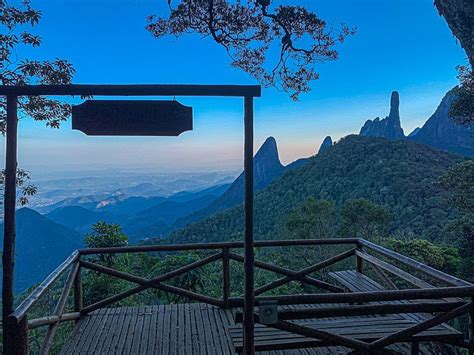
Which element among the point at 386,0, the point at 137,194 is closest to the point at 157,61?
the point at 386,0

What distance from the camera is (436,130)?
42844 millimetres

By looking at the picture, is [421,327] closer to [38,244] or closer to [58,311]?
[58,311]

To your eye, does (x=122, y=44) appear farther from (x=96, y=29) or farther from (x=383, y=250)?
(x=383, y=250)

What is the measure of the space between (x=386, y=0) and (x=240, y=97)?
642cm

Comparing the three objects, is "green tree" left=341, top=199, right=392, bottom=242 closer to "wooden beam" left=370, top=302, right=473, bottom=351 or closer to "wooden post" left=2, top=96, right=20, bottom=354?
"wooden beam" left=370, top=302, right=473, bottom=351

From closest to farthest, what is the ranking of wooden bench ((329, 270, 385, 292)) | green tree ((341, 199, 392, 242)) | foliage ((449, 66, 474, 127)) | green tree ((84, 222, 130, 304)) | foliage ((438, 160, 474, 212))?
wooden bench ((329, 270, 385, 292)), green tree ((84, 222, 130, 304)), foliage ((449, 66, 474, 127)), foliage ((438, 160, 474, 212)), green tree ((341, 199, 392, 242))

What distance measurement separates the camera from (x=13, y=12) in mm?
3908

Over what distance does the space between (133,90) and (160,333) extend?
2088 millimetres

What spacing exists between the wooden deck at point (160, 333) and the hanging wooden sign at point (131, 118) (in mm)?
1676

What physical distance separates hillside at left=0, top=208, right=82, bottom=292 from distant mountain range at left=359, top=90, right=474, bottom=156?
97.9 feet

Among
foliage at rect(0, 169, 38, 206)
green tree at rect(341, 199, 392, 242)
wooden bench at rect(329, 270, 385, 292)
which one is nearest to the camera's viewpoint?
wooden bench at rect(329, 270, 385, 292)

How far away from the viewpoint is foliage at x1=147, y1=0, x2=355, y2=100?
15.6 ft

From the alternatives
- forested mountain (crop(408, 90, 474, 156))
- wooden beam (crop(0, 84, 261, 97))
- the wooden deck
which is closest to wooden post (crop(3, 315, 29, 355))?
the wooden deck

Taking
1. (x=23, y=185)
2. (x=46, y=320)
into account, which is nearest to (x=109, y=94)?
(x=46, y=320)
